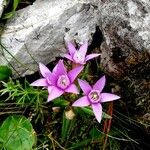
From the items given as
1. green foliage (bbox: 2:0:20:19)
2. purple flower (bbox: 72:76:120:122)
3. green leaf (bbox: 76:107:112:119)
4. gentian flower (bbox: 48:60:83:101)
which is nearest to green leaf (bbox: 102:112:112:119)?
green leaf (bbox: 76:107:112:119)

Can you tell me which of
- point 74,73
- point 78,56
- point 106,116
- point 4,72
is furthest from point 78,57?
point 4,72

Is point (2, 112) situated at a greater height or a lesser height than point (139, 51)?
lesser

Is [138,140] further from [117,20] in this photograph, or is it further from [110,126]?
[117,20]

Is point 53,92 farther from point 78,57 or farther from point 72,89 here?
point 78,57

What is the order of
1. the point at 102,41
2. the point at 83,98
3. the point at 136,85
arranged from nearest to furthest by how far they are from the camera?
the point at 83,98
the point at 136,85
the point at 102,41

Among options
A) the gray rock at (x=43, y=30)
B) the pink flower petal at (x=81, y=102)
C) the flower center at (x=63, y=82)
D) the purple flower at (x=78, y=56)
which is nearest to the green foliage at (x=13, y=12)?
the gray rock at (x=43, y=30)

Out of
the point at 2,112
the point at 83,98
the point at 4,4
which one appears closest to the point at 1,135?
the point at 2,112
